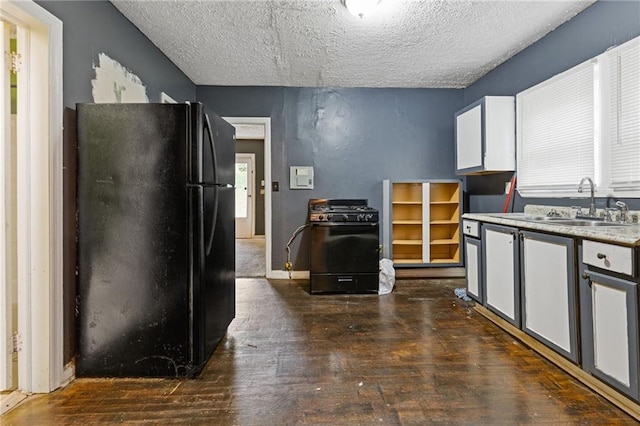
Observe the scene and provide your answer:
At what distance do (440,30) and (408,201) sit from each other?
7.01 feet

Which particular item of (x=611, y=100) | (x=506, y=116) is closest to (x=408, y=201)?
(x=506, y=116)

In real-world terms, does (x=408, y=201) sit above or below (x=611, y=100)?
below

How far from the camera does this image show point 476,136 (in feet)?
12.1

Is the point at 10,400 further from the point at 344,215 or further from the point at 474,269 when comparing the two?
the point at 474,269

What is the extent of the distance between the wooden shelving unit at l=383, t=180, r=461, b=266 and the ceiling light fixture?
Answer: 212 centimetres

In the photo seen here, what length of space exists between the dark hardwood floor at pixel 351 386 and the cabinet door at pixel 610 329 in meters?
0.18

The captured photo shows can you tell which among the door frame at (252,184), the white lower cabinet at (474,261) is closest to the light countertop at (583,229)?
the white lower cabinet at (474,261)

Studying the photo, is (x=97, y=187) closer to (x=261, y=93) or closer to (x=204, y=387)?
(x=204, y=387)

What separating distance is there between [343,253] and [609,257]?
95.5 inches

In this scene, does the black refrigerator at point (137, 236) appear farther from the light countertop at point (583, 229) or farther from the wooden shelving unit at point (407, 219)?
the wooden shelving unit at point (407, 219)

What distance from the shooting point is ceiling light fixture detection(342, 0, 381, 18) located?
93.8 inches

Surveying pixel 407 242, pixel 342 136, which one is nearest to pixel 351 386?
pixel 407 242

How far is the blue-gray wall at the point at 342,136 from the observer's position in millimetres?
4488

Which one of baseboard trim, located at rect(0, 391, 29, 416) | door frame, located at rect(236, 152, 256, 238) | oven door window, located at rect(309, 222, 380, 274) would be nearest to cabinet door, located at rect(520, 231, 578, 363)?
oven door window, located at rect(309, 222, 380, 274)
